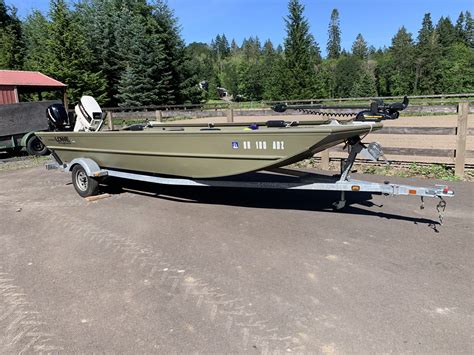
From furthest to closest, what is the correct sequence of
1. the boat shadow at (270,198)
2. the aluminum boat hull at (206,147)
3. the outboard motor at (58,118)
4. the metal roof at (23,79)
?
the metal roof at (23,79)
the outboard motor at (58,118)
the boat shadow at (270,198)
the aluminum boat hull at (206,147)

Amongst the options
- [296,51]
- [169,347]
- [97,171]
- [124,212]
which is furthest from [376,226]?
[296,51]

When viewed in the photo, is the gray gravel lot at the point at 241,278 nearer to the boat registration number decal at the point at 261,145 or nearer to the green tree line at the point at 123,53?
the boat registration number decal at the point at 261,145

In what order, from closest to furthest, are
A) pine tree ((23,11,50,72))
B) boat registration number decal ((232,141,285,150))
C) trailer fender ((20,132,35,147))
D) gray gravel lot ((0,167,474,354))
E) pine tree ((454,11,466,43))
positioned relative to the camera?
gray gravel lot ((0,167,474,354)) → boat registration number decal ((232,141,285,150)) → trailer fender ((20,132,35,147)) → pine tree ((23,11,50,72)) → pine tree ((454,11,466,43))

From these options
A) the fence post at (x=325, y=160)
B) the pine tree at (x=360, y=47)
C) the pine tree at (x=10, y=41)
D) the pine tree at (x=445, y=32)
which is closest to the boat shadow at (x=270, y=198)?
the fence post at (x=325, y=160)

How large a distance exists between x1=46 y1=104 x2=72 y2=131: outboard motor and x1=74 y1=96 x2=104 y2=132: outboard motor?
1.90ft

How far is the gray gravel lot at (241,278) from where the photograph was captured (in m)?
2.59

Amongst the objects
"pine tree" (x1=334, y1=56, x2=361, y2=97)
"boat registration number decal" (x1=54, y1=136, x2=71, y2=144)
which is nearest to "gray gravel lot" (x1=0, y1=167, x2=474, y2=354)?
"boat registration number decal" (x1=54, y1=136, x2=71, y2=144)

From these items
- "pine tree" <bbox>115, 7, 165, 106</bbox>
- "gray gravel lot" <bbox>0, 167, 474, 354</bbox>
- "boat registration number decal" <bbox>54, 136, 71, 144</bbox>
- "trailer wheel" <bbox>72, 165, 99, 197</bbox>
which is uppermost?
"pine tree" <bbox>115, 7, 165, 106</bbox>

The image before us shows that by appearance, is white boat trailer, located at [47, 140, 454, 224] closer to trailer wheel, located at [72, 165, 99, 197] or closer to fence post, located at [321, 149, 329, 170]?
trailer wheel, located at [72, 165, 99, 197]

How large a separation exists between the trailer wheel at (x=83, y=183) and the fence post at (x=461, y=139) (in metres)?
6.21

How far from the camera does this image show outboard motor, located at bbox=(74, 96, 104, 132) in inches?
252

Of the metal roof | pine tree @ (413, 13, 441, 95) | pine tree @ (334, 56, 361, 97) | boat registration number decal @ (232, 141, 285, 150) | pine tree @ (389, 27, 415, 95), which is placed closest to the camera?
boat registration number decal @ (232, 141, 285, 150)

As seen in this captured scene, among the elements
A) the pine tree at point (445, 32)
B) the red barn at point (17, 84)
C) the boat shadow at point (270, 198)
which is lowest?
the boat shadow at point (270, 198)

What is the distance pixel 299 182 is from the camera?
473 cm
